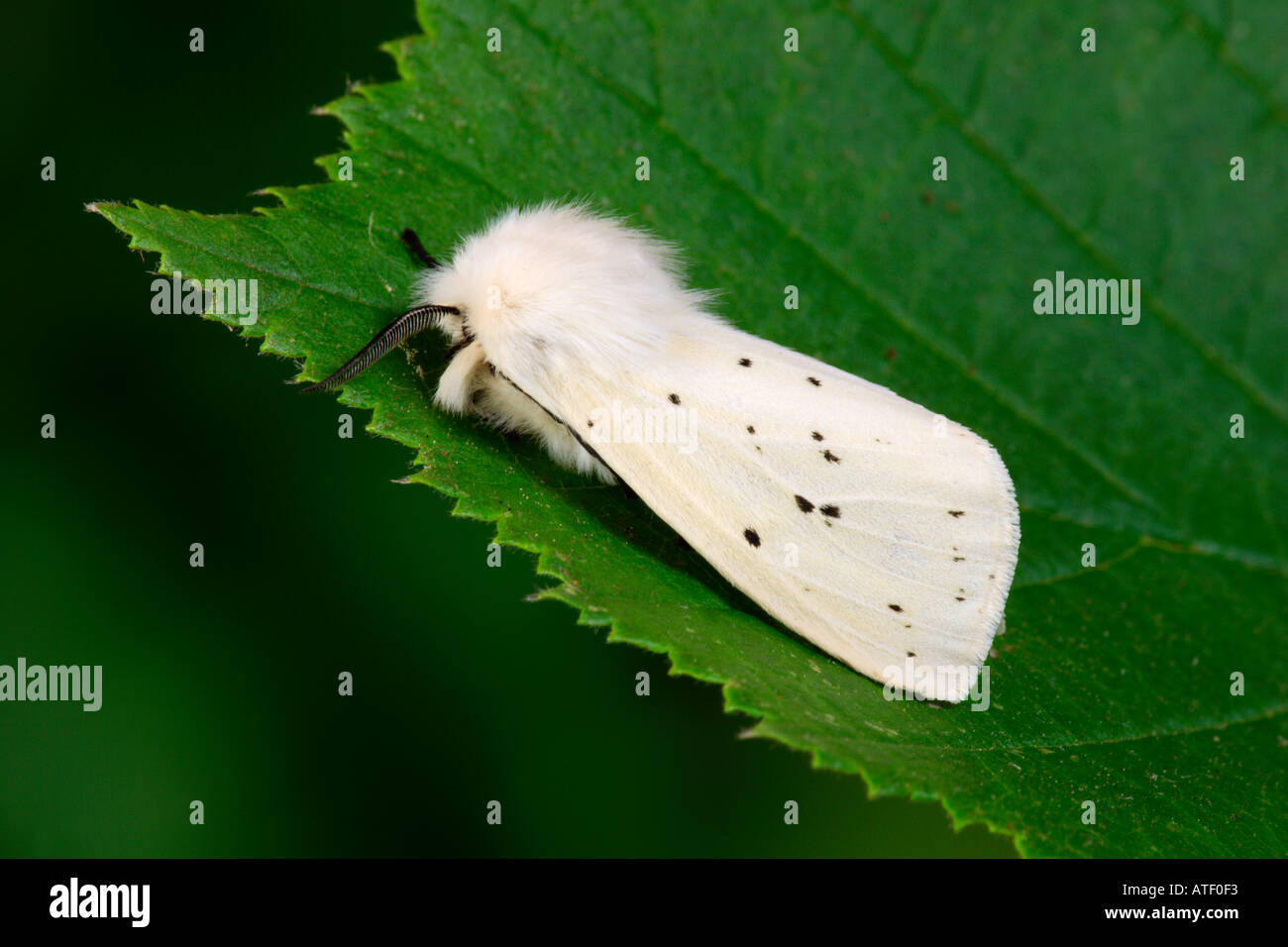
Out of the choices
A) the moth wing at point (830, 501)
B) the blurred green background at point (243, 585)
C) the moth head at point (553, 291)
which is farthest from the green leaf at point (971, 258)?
the blurred green background at point (243, 585)

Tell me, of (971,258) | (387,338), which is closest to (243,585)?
(387,338)

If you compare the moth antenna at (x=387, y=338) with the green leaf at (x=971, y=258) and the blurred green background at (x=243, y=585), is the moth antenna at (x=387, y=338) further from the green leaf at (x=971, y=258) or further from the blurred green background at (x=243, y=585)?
the blurred green background at (x=243, y=585)

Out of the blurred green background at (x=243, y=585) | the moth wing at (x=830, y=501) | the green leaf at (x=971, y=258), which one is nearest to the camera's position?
the moth wing at (x=830, y=501)

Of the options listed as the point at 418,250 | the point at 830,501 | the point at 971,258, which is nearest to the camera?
the point at 830,501

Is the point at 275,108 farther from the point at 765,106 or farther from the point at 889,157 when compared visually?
the point at 889,157

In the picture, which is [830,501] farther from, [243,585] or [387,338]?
[243,585]
